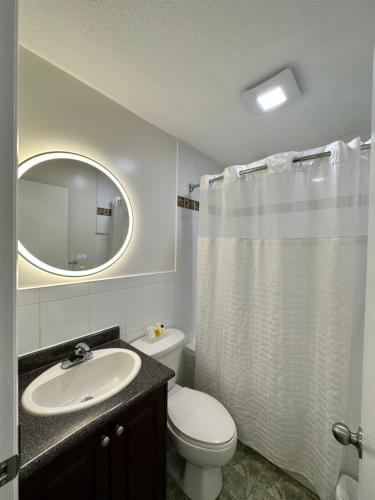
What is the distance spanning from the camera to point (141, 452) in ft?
2.94

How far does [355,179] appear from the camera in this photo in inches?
39.4

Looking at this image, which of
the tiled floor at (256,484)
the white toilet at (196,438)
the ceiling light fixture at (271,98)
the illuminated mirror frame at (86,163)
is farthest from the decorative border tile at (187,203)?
the tiled floor at (256,484)

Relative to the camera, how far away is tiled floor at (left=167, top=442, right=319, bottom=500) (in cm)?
115

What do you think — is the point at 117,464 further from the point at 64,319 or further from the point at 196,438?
the point at 64,319

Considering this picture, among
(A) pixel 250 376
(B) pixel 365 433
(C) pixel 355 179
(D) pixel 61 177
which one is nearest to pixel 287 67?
(C) pixel 355 179

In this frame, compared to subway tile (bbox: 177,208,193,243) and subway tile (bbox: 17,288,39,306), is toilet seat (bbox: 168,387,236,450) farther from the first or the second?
subway tile (bbox: 177,208,193,243)

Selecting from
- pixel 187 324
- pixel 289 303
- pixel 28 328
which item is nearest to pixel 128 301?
pixel 28 328

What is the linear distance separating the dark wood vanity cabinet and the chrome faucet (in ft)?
1.23

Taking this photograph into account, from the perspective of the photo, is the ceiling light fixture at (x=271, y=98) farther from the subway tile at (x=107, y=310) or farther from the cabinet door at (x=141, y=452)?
the cabinet door at (x=141, y=452)

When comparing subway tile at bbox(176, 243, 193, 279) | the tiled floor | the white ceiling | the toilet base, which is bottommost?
the tiled floor

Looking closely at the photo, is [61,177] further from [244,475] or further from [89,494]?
[244,475]

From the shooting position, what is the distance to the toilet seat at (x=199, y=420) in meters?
1.04

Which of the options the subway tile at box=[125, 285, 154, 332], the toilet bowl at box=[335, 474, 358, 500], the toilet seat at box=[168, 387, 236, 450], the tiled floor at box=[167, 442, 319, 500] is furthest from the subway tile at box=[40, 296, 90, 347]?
the toilet bowl at box=[335, 474, 358, 500]

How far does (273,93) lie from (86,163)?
118 centimetres
